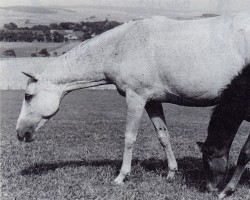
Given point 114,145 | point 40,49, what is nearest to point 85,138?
point 114,145

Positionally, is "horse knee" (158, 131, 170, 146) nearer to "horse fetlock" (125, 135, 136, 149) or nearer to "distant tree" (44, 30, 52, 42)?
"horse fetlock" (125, 135, 136, 149)

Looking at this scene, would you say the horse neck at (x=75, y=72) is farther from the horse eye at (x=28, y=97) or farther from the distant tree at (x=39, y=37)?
the distant tree at (x=39, y=37)

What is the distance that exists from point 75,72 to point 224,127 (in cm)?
270

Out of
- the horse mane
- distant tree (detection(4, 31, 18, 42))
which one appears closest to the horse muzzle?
the horse mane

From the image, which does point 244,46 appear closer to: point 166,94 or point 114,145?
point 166,94

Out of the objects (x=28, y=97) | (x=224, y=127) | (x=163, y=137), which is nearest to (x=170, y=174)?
(x=163, y=137)

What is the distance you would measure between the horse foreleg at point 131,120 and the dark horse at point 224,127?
126cm

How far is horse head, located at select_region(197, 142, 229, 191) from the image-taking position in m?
Answer: 5.00

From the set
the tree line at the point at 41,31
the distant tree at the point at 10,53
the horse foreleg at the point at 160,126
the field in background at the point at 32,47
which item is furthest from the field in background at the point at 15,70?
the horse foreleg at the point at 160,126

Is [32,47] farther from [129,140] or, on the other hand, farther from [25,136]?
[129,140]

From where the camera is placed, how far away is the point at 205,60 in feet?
18.8

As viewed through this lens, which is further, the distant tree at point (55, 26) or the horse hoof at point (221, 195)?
the distant tree at point (55, 26)

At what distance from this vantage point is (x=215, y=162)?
16.5ft

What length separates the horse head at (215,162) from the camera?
500 cm
